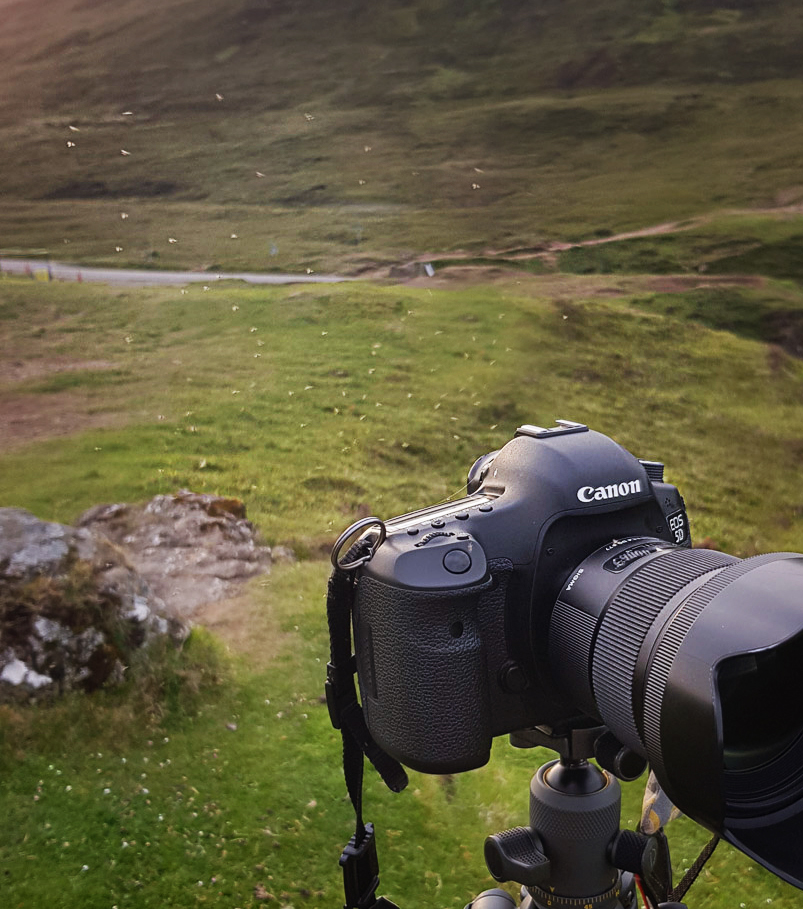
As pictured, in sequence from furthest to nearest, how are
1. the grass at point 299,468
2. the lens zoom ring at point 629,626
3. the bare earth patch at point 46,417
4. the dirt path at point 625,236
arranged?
the dirt path at point 625,236 < the bare earth patch at point 46,417 < the grass at point 299,468 < the lens zoom ring at point 629,626

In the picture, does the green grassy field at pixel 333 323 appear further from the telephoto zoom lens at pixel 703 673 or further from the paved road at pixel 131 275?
the telephoto zoom lens at pixel 703 673

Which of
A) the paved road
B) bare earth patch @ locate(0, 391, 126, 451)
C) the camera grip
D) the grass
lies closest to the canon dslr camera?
the camera grip

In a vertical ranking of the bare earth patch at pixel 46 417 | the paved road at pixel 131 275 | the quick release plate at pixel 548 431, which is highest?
the quick release plate at pixel 548 431

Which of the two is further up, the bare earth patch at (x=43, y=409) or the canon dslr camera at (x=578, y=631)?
the canon dslr camera at (x=578, y=631)

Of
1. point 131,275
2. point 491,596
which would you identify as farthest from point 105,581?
point 491,596

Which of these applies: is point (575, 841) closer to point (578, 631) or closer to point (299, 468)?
point (578, 631)

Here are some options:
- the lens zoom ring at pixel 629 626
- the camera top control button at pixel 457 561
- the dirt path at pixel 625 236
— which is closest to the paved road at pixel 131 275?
the dirt path at pixel 625 236

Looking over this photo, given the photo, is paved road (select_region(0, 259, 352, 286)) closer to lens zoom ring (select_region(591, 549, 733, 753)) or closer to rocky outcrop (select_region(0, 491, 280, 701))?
rocky outcrop (select_region(0, 491, 280, 701))

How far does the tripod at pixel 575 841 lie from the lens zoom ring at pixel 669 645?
0.65ft

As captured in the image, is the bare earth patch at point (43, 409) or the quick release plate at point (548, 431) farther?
the bare earth patch at point (43, 409)

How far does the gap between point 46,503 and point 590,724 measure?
1.17 m

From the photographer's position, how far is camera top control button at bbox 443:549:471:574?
686 mm

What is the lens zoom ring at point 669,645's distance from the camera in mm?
536

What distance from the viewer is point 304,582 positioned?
1751 millimetres
